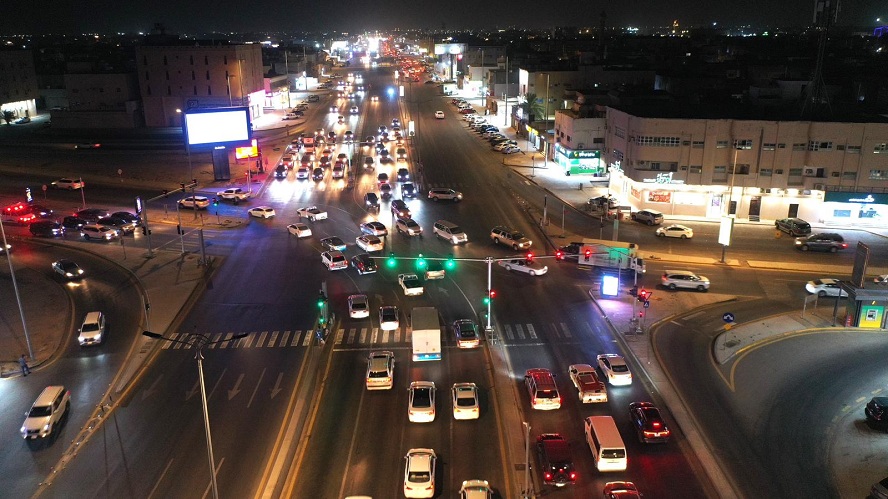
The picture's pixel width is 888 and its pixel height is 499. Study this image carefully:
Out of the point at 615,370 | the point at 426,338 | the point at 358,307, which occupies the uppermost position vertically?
the point at 426,338

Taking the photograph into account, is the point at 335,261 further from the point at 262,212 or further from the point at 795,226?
the point at 795,226

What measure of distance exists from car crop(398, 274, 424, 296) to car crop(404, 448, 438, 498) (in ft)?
61.7

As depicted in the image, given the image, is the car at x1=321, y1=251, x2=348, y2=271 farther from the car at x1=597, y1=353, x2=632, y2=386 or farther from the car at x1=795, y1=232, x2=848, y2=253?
the car at x1=795, y1=232, x2=848, y2=253

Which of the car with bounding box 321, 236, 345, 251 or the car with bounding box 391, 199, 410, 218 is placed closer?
the car with bounding box 321, 236, 345, 251

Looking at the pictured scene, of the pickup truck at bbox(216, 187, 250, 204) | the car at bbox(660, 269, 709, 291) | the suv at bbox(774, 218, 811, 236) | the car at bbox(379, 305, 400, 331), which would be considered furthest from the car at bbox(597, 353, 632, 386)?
the pickup truck at bbox(216, 187, 250, 204)

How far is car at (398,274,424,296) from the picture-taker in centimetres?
4297

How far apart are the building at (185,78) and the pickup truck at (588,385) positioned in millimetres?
90381

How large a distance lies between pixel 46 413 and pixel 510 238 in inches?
1317

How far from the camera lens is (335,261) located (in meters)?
47.4

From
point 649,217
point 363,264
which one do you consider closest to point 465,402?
point 363,264

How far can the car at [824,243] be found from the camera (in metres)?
51.1

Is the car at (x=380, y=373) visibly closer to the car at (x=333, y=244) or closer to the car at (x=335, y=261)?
the car at (x=335, y=261)

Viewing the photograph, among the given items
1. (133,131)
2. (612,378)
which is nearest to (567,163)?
(612,378)

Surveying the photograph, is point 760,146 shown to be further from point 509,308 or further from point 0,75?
point 0,75
